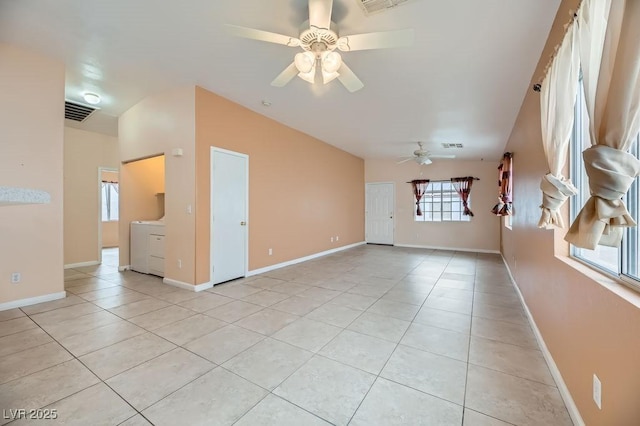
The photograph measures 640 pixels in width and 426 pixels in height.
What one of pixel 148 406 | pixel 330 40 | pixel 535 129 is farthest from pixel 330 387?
pixel 535 129

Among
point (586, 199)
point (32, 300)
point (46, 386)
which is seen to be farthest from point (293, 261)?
point (586, 199)

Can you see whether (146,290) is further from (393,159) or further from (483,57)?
(393,159)

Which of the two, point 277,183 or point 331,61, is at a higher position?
point 331,61

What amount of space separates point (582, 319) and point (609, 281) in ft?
1.00

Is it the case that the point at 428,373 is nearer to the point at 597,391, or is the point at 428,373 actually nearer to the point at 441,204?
the point at 597,391

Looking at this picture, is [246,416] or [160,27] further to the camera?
[160,27]

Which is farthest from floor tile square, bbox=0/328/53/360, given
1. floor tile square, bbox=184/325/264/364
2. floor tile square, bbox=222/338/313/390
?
A: floor tile square, bbox=222/338/313/390

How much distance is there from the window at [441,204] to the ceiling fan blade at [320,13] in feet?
22.1

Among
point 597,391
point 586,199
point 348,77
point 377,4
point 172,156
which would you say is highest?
point 377,4

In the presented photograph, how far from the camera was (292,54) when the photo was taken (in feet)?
9.22

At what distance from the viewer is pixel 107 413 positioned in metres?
1.47

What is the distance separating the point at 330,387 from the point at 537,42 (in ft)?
11.0

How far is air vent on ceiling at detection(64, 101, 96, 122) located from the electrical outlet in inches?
261

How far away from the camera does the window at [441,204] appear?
7.58 meters
